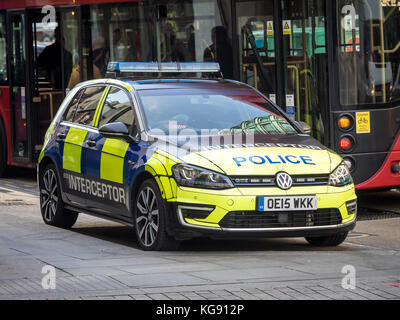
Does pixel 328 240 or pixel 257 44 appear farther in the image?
pixel 257 44

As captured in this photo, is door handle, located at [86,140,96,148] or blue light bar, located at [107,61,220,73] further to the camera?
blue light bar, located at [107,61,220,73]

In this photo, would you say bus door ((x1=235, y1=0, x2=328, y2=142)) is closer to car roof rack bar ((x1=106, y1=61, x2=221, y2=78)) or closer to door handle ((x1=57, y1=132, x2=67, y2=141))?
car roof rack bar ((x1=106, y1=61, x2=221, y2=78))

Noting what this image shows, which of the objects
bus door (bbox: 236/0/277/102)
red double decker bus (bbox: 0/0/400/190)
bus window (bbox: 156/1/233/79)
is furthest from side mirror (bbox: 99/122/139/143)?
bus window (bbox: 156/1/233/79)

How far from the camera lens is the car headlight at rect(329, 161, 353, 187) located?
980 centimetres

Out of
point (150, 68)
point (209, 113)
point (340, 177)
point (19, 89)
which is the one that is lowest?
point (340, 177)

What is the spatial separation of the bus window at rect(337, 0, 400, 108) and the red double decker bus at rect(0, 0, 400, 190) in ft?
0.04

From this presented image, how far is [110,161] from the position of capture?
10.6 metres

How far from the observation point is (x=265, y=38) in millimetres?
14117

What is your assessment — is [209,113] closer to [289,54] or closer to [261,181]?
[261,181]

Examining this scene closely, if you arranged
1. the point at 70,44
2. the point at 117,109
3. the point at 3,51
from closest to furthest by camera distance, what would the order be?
the point at 117,109 < the point at 70,44 < the point at 3,51

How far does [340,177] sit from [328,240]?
0.69 meters

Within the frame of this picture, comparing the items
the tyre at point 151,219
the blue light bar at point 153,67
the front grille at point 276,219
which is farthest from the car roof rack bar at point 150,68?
the front grille at point 276,219

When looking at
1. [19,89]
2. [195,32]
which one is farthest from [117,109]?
[19,89]
